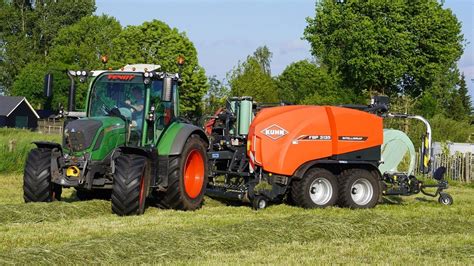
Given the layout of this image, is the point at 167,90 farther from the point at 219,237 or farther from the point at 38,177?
the point at 219,237

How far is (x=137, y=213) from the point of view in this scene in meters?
11.6

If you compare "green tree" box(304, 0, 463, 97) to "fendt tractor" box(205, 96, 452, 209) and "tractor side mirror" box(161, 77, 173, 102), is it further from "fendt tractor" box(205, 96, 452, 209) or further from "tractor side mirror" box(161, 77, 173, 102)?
"tractor side mirror" box(161, 77, 173, 102)

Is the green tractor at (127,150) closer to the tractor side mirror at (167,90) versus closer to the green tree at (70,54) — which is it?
the tractor side mirror at (167,90)

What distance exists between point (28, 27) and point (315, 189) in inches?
2262

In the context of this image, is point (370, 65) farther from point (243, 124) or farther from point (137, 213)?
point (137, 213)

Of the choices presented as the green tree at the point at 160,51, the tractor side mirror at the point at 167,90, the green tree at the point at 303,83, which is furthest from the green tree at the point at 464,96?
the tractor side mirror at the point at 167,90

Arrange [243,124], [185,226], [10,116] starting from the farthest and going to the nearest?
[10,116], [243,124], [185,226]

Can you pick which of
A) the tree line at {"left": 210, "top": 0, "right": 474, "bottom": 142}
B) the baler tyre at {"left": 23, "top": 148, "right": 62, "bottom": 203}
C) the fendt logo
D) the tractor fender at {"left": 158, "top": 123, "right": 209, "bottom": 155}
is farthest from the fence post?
the tree line at {"left": 210, "top": 0, "right": 474, "bottom": 142}

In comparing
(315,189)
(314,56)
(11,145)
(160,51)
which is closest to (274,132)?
(315,189)

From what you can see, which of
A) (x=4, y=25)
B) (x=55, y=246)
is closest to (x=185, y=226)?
(x=55, y=246)

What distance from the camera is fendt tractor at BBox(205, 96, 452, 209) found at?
1332 cm

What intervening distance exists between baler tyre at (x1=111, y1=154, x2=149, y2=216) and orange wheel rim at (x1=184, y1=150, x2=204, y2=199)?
1.58 metres

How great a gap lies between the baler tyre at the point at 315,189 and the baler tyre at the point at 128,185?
3.20 metres

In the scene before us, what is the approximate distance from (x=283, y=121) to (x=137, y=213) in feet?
11.0
